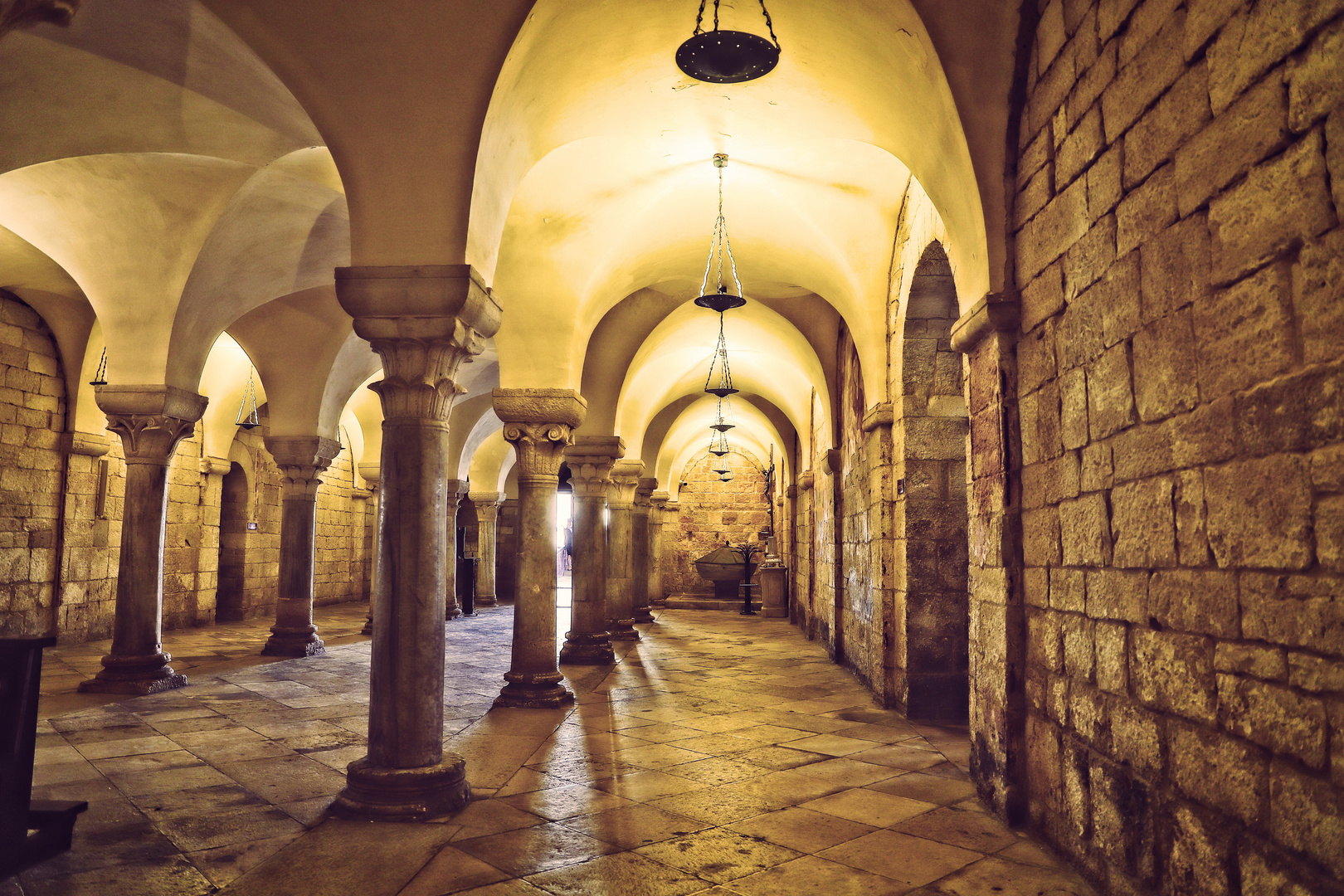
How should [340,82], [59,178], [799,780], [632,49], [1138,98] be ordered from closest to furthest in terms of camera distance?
[1138,98] → [340,82] → [799,780] → [632,49] → [59,178]

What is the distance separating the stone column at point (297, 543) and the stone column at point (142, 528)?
Answer: 2057mm

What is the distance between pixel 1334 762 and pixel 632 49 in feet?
13.9

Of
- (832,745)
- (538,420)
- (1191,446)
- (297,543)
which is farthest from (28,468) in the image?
(1191,446)

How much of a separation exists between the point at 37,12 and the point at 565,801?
342 centimetres

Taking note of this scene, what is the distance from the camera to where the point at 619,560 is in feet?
36.9

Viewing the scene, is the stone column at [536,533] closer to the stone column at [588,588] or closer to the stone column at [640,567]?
the stone column at [588,588]

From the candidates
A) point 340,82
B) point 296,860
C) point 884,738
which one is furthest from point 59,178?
point 884,738

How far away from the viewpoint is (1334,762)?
1889 mm

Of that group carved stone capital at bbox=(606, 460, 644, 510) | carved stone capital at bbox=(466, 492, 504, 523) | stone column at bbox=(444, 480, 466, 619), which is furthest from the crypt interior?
carved stone capital at bbox=(466, 492, 504, 523)

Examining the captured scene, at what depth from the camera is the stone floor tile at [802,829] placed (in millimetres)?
3381

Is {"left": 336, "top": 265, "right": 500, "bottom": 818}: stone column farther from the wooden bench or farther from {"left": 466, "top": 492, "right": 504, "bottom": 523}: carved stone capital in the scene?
{"left": 466, "top": 492, "right": 504, "bottom": 523}: carved stone capital

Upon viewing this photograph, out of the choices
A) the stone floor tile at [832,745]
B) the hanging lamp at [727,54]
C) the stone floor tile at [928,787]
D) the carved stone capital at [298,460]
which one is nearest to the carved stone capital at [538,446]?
the stone floor tile at [832,745]

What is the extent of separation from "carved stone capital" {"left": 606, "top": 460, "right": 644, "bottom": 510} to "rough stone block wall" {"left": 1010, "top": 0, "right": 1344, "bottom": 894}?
851 centimetres

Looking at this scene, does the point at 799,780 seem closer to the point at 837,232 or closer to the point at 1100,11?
the point at 1100,11
